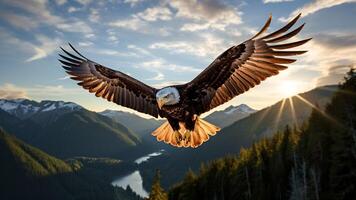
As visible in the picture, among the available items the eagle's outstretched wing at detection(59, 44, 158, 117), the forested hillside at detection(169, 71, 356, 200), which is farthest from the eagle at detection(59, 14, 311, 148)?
the forested hillside at detection(169, 71, 356, 200)

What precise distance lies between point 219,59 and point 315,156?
117ft

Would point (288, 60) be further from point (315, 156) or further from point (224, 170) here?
point (224, 170)

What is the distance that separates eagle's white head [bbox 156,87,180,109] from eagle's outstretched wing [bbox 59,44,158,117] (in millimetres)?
1819

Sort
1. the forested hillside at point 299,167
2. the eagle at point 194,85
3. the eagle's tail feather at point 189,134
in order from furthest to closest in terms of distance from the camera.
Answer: the forested hillside at point 299,167, the eagle's tail feather at point 189,134, the eagle at point 194,85

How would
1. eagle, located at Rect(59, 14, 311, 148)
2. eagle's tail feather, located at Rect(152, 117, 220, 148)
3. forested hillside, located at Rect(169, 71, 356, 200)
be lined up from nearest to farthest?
eagle, located at Rect(59, 14, 311, 148) < eagle's tail feather, located at Rect(152, 117, 220, 148) < forested hillside, located at Rect(169, 71, 356, 200)

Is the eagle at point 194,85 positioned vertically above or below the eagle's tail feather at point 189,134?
above

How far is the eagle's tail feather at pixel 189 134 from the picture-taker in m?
10.8

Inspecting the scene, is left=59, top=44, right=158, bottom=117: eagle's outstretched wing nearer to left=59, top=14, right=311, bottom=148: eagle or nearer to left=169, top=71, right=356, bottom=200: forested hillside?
left=59, top=14, right=311, bottom=148: eagle

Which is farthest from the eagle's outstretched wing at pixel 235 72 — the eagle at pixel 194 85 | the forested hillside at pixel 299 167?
the forested hillside at pixel 299 167

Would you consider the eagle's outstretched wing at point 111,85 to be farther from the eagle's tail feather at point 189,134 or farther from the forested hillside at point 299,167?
the forested hillside at point 299,167

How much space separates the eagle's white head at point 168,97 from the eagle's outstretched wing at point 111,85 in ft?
5.97

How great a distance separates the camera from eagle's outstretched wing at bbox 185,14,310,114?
29.1ft

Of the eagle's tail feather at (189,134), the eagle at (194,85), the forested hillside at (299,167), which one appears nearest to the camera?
the eagle at (194,85)

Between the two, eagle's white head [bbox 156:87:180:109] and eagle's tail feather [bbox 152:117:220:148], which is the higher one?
eagle's white head [bbox 156:87:180:109]
